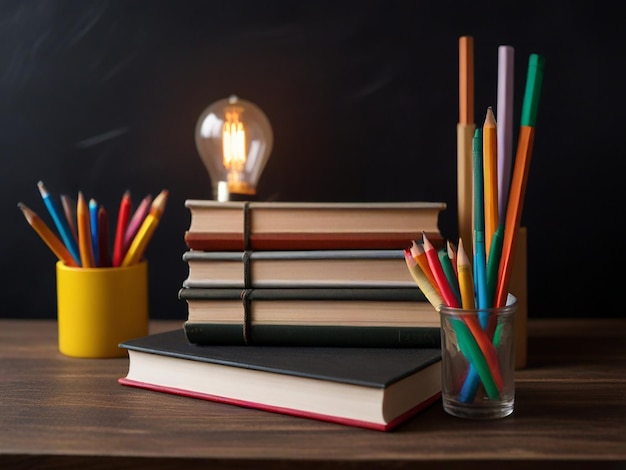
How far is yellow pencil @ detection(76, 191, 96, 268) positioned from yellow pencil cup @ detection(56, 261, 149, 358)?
0.01 meters

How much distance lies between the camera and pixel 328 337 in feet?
2.32

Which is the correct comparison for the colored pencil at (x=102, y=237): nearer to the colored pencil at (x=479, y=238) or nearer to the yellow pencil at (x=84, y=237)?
the yellow pencil at (x=84, y=237)

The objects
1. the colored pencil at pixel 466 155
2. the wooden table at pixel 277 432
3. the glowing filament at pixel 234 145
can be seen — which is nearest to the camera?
the wooden table at pixel 277 432

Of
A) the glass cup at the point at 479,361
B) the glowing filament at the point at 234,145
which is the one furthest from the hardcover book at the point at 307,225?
the glowing filament at the point at 234,145

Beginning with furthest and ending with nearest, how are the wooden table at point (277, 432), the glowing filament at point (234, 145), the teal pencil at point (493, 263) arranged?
the glowing filament at point (234, 145) < the teal pencil at point (493, 263) < the wooden table at point (277, 432)

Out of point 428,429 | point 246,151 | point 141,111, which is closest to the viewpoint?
point 428,429

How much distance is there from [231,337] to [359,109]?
419 mm

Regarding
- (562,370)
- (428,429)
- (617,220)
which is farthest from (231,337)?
(617,220)

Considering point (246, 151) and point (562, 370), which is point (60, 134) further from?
point (562, 370)

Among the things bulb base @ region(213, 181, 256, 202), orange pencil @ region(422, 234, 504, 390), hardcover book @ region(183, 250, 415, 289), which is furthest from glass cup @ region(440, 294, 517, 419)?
bulb base @ region(213, 181, 256, 202)

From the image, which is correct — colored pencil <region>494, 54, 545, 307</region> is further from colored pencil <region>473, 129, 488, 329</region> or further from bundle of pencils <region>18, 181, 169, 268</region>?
bundle of pencils <region>18, 181, 169, 268</region>

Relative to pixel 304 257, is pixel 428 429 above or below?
below

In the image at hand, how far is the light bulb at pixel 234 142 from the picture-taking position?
3.08ft

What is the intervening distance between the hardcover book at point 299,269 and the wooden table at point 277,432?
0.12m
